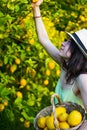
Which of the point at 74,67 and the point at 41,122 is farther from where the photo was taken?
the point at 74,67

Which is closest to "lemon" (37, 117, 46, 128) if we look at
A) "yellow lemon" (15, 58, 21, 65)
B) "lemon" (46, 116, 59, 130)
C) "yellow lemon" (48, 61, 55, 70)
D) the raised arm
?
"lemon" (46, 116, 59, 130)

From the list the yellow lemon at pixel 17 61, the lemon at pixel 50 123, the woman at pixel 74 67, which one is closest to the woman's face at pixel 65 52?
the woman at pixel 74 67

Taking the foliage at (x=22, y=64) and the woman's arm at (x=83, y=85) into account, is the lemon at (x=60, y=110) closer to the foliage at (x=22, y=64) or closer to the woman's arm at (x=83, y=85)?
the woman's arm at (x=83, y=85)

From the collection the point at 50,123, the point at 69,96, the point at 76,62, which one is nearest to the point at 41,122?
the point at 50,123

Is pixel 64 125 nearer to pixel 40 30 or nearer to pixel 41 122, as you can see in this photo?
pixel 41 122

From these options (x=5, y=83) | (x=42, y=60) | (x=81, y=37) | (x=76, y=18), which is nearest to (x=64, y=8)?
(x=76, y=18)

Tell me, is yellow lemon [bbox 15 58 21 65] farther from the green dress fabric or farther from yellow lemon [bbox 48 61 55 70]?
the green dress fabric

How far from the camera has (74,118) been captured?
134 inches

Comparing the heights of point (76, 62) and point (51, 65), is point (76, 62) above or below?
above

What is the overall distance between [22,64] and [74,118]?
1.22 metres

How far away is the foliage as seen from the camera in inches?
167

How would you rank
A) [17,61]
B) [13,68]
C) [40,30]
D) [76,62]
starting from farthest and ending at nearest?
1. [13,68]
2. [17,61]
3. [40,30]
4. [76,62]

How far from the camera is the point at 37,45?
4.51m

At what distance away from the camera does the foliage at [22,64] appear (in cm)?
425
